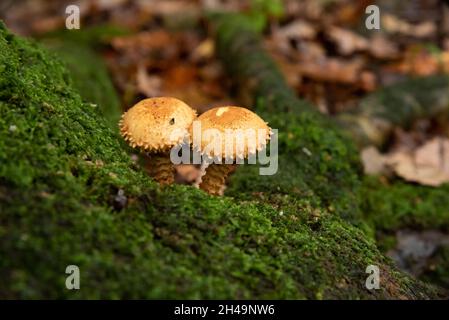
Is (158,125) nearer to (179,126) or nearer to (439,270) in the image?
(179,126)

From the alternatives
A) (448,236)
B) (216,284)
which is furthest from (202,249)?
(448,236)

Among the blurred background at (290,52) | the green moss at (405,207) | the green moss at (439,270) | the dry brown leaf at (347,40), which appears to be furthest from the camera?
the dry brown leaf at (347,40)

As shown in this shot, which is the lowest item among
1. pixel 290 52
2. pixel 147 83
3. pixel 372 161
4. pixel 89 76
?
pixel 372 161

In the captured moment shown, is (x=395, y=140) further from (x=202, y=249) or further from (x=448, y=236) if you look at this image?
(x=202, y=249)

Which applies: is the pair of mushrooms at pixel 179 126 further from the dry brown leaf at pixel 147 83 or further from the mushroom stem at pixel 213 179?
the dry brown leaf at pixel 147 83

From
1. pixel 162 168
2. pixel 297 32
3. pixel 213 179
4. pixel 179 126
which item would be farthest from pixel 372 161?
pixel 297 32

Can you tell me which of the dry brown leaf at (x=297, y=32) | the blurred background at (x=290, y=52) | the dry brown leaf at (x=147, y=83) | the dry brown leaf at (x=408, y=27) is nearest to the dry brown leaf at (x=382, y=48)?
the blurred background at (x=290, y=52)

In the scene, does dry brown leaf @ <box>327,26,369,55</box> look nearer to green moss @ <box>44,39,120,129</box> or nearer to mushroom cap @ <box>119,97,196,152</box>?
green moss @ <box>44,39,120,129</box>

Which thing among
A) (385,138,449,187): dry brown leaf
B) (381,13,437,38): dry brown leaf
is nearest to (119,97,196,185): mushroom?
(385,138,449,187): dry brown leaf
